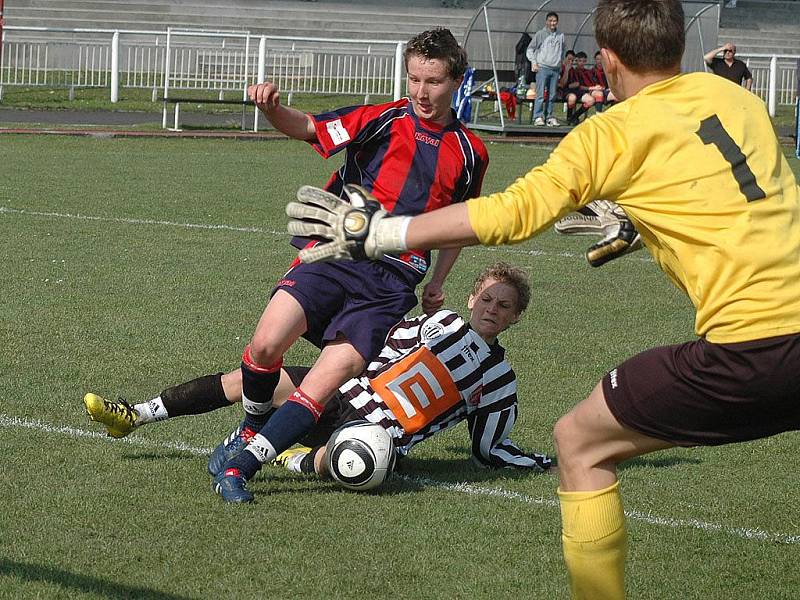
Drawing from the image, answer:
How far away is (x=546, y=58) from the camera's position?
2378cm

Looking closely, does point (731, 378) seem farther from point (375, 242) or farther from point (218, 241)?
point (218, 241)

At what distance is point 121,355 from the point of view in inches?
289

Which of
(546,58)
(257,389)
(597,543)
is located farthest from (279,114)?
(546,58)

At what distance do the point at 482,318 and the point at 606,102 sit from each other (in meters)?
19.7

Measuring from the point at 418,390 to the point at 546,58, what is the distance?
62.8 feet

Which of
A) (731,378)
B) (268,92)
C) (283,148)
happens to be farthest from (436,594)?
(283,148)

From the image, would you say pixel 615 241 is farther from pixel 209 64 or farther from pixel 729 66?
pixel 209 64

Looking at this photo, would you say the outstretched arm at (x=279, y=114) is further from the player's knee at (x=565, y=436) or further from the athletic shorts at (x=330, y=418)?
the player's knee at (x=565, y=436)

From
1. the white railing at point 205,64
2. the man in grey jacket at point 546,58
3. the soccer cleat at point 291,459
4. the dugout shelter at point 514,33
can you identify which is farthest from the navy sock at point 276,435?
the white railing at point 205,64

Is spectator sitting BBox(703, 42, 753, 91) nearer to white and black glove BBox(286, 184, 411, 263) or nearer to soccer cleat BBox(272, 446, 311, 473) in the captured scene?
soccer cleat BBox(272, 446, 311, 473)

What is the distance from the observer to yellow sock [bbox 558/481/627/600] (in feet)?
12.0

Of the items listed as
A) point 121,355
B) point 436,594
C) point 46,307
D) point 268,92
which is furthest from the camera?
point 46,307

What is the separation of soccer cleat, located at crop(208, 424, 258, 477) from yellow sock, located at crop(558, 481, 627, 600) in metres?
1.95

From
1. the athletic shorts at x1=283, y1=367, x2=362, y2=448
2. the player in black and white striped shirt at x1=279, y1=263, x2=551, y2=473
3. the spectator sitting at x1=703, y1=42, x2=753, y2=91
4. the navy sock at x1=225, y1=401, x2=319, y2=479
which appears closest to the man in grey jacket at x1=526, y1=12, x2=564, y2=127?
the spectator sitting at x1=703, y1=42, x2=753, y2=91
